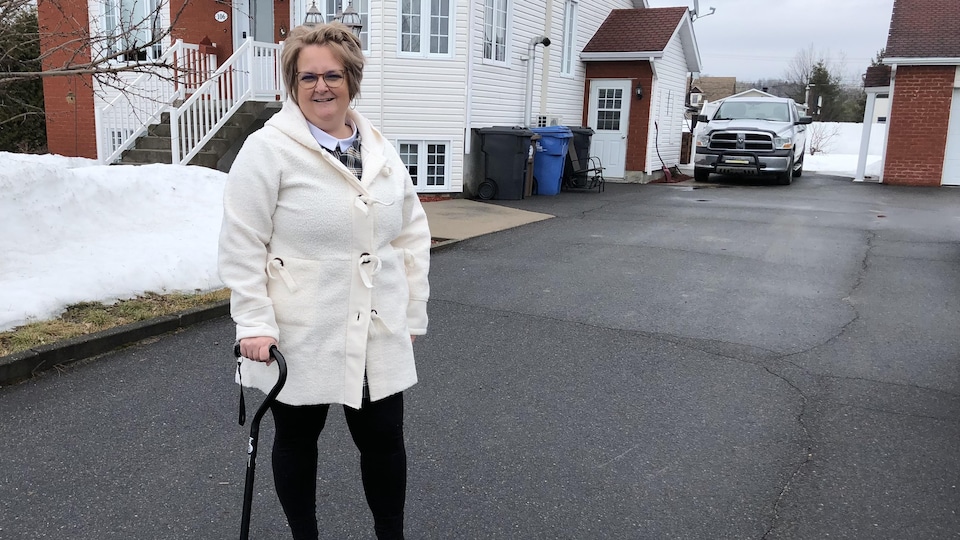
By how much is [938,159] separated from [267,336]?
65.5ft

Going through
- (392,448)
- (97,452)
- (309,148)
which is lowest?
(97,452)

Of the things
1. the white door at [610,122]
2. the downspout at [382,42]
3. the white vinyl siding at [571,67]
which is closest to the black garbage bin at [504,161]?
the downspout at [382,42]

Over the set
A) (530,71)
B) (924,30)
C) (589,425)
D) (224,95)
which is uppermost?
(924,30)

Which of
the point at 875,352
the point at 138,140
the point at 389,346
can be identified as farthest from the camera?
the point at 138,140

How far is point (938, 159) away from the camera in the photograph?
18219 mm

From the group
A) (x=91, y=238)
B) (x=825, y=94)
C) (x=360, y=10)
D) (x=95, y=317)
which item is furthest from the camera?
(x=825, y=94)

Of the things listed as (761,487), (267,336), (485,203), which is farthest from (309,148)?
(485,203)

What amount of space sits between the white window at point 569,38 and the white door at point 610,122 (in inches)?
44.5

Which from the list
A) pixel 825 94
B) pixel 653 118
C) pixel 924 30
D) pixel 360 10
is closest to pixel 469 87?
pixel 360 10

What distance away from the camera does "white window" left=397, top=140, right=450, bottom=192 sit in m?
13.5

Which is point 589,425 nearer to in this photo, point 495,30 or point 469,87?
point 469,87

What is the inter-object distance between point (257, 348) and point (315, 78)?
0.82m

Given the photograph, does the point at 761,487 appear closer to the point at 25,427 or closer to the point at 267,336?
the point at 267,336

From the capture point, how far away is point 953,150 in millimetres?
18094
